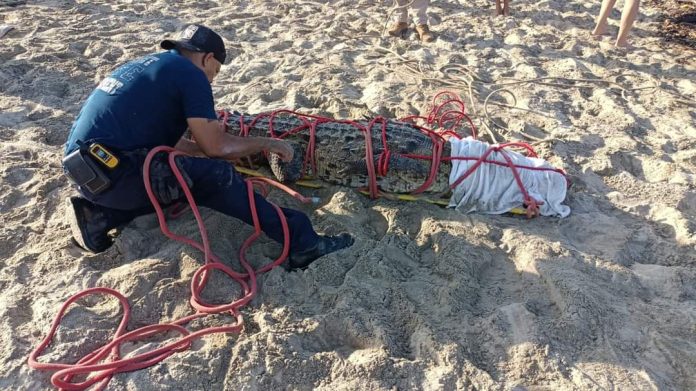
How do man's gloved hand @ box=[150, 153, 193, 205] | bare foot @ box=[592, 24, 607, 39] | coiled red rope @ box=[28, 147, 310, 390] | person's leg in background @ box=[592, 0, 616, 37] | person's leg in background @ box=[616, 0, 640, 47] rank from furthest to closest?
bare foot @ box=[592, 24, 607, 39], person's leg in background @ box=[592, 0, 616, 37], person's leg in background @ box=[616, 0, 640, 47], man's gloved hand @ box=[150, 153, 193, 205], coiled red rope @ box=[28, 147, 310, 390]

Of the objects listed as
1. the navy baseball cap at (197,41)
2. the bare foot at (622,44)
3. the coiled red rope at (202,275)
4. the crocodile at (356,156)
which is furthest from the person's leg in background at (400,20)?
the navy baseball cap at (197,41)

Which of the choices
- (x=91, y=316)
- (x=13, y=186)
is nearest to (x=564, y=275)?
(x=91, y=316)

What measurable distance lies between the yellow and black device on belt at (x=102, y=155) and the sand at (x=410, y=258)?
481mm

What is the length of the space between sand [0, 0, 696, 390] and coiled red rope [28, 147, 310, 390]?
0.05m

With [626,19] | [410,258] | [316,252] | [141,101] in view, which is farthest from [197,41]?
[626,19]

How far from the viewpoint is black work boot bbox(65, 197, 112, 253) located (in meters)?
2.59

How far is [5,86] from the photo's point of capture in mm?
4363

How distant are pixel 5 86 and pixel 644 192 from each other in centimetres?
505

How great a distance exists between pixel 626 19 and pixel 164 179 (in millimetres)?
4983

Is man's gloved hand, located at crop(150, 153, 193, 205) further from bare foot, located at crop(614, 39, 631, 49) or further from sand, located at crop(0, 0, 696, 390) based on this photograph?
bare foot, located at crop(614, 39, 631, 49)

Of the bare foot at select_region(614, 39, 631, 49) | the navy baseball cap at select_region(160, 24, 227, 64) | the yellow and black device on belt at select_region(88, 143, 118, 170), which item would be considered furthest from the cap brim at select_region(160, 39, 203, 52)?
the bare foot at select_region(614, 39, 631, 49)

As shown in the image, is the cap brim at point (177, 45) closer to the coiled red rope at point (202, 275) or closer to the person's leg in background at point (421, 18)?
the coiled red rope at point (202, 275)

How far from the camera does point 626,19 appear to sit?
527 cm

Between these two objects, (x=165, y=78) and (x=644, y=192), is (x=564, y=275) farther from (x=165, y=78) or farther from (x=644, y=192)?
(x=165, y=78)
